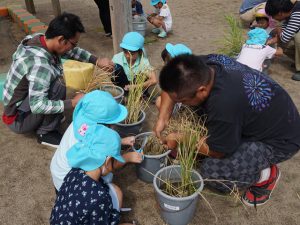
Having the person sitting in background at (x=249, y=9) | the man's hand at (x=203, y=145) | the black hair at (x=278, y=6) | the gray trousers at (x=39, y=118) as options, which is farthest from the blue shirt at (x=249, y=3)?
the man's hand at (x=203, y=145)

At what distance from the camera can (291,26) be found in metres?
3.90

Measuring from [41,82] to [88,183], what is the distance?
1.12 metres

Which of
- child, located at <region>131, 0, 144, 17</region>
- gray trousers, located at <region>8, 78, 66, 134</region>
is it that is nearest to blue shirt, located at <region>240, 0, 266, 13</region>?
child, located at <region>131, 0, 144, 17</region>

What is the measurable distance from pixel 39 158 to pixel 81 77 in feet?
2.85

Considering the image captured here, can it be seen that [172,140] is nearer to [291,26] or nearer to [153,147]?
[153,147]

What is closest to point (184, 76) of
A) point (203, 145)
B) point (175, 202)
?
point (203, 145)

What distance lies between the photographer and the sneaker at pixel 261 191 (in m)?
2.15

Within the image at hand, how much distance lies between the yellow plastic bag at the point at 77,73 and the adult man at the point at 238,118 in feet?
4.43

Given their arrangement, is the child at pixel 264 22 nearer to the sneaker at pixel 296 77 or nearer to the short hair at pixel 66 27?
the sneaker at pixel 296 77

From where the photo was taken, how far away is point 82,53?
129 inches

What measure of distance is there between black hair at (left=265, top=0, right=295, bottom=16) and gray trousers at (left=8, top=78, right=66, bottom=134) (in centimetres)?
271

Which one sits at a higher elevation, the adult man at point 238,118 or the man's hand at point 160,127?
the adult man at point 238,118

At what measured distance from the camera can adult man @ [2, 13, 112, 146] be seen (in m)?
2.42

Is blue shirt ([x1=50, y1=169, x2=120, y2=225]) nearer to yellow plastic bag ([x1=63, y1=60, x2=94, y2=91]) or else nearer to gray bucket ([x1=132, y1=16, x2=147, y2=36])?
yellow plastic bag ([x1=63, y1=60, x2=94, y2=91])
